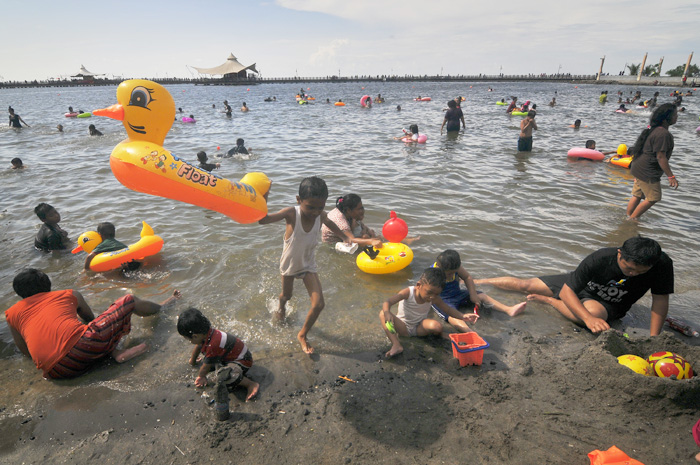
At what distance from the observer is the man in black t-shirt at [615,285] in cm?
359

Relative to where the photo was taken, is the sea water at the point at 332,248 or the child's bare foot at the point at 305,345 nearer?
the child's bare foot at the point at 305,345

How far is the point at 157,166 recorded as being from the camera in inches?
121

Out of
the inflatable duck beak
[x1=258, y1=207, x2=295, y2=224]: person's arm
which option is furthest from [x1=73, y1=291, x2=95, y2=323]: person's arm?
[x1=258, y1=207, x2=295, y2=224]: person's arm

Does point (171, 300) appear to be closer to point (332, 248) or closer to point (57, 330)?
point (57, 330)

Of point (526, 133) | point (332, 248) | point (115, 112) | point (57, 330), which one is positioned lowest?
point (332, 248)

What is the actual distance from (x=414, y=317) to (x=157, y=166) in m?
3.12

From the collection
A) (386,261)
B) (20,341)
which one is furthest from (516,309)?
(20,341)

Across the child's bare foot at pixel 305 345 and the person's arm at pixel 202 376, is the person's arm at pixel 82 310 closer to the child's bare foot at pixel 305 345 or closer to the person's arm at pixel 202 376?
the person's arm at pixel 202 376

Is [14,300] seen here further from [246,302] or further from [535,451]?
[535,451]

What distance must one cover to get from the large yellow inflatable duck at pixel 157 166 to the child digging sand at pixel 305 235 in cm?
39

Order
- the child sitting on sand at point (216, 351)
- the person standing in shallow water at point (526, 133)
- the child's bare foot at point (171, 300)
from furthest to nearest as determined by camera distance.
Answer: the person standing in shallow water at point (526, 133) → the child's bare foot at point (171, 300) → the child sitting on sand at point (216, 351)

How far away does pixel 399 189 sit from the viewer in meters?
9.91

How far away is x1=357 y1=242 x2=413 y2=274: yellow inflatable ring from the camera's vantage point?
17.9 feet

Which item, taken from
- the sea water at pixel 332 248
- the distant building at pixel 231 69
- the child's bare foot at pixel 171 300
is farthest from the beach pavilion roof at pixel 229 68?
the child's bare foot at pixel 171 300
